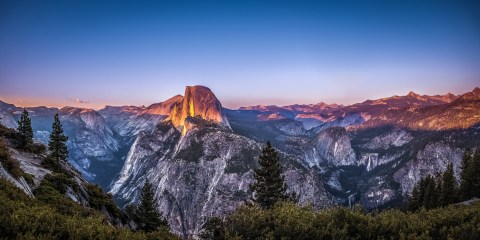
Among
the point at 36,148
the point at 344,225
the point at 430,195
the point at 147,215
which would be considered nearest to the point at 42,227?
the point at 344,225

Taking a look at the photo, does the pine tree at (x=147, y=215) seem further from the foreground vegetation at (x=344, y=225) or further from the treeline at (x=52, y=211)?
the foreground vegetation at (x=344, y=225)

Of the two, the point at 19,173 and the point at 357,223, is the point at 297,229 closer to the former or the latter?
the point at 357,223

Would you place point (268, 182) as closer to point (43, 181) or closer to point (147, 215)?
point (147, 215)

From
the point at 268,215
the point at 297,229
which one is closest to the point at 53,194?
the point at 268,215

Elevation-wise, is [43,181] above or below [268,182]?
above

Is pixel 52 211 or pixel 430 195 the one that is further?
pixel 430 195

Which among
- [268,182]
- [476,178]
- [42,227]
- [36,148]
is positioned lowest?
[476,178]

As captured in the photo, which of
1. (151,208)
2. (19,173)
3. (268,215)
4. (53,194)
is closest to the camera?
(268,215)

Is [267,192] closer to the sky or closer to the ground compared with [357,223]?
closer to the ground

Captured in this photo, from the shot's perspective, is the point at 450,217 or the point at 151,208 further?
the point at 151,208
